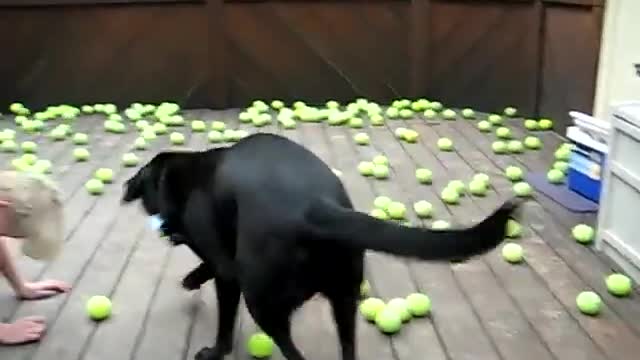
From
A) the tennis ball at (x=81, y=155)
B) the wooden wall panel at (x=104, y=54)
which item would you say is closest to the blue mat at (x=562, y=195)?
the tennis ball at (x=81, y=155)

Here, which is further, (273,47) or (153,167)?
(273,47)

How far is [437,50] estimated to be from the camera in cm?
632

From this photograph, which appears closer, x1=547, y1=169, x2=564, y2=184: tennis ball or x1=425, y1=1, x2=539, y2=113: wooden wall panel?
x1=547, y1=169, x2=564, y2=184: tennis ball

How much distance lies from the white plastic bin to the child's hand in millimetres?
1901

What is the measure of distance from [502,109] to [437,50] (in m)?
0.69

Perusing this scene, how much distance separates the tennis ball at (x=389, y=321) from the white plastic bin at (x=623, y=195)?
89 centimetres

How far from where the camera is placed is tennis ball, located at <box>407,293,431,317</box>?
8.68 feet

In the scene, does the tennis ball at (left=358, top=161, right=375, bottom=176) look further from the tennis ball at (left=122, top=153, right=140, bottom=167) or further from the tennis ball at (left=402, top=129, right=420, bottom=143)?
the tennis ball at (left=122, top=153, right=140, bottom=167)

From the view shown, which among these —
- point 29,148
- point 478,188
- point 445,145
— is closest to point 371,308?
point 478,188

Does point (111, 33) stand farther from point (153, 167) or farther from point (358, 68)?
point (153, 167)

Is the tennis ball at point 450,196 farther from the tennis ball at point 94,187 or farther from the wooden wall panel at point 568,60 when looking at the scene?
the tennis ball at point 94,187

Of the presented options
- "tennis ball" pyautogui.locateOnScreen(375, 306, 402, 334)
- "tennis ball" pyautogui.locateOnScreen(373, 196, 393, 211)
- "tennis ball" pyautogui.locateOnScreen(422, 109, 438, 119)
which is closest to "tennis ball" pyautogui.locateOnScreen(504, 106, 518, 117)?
"tennis ball" pyautogui.locateOnScreen(422, 109, 438, 119)

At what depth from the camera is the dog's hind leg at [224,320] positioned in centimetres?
230

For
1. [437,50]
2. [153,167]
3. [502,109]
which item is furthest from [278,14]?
[153,167]
